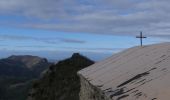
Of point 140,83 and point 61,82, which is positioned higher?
point 140,83

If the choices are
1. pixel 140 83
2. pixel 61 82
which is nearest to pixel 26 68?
pixel 61 82

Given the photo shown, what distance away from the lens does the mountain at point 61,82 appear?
88.4ft

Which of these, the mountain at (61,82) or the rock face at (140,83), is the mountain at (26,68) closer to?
the mountain at (61,82)

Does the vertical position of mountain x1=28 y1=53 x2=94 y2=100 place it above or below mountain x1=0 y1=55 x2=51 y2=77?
above

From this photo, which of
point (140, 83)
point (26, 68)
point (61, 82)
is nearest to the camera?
point (140, 83)

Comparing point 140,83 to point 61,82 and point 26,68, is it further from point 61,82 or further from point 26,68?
point 26,68

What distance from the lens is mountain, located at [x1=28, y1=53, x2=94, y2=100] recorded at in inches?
1061

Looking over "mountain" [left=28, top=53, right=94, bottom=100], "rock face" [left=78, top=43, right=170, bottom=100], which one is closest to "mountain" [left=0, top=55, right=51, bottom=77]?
"mountain" [left=28, top=53, right=94, bottom=100]

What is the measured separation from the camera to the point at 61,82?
2925 cm

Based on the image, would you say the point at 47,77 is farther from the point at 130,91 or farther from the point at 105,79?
the point at 130,91

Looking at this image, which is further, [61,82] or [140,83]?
[61,82]

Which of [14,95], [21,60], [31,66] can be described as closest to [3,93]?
[14,95]

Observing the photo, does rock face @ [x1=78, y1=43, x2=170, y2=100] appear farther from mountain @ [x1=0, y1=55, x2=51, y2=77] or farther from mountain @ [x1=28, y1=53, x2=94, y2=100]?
mountain @ [x1=0, y1=55, x2=51, y2=77]

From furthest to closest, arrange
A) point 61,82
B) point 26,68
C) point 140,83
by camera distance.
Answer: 1. point 26,68
2. point 61,82
3. point 140,83
